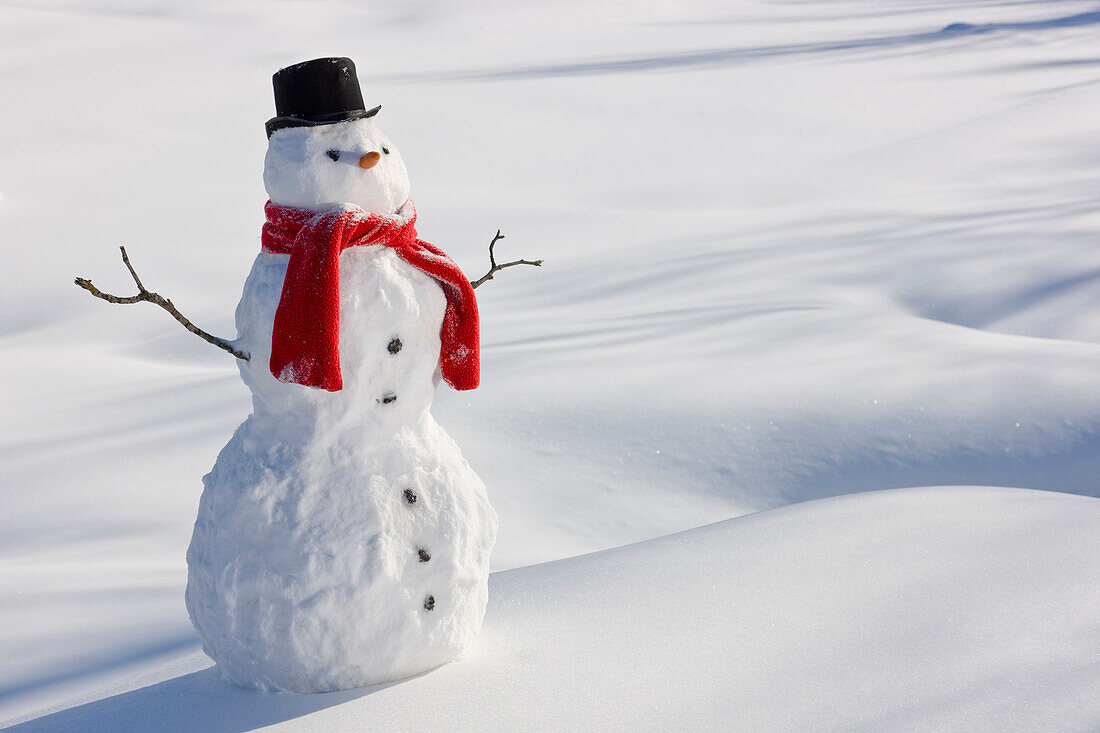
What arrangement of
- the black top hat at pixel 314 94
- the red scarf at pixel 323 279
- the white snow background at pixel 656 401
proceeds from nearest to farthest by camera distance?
the red scarf at pixel 323 279
the black top hat at pixel 314 94
the white snow background at pixel 656 401

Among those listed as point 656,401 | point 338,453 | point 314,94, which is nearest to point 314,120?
point 314,94

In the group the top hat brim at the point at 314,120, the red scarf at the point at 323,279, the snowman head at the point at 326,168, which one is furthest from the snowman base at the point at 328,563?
the top hat brim at the point at 314,120

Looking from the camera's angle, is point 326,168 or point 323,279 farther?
point 326,168

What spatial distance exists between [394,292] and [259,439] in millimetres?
405

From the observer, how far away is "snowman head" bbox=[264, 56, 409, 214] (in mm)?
2045

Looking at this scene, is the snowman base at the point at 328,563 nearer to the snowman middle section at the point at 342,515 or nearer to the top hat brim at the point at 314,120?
Answer: the snowman middle section at the point at 342,515

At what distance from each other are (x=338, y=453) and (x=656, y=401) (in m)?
2.45

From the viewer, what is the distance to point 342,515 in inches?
80.7

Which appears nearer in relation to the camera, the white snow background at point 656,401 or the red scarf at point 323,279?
the red scarf at point 323,279

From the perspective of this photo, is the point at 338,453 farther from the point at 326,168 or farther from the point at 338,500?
the point at 326,168

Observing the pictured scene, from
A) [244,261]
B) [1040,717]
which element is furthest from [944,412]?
[244,261]

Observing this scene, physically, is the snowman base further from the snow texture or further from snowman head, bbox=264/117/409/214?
snowman head, bbox=264/117/409/214

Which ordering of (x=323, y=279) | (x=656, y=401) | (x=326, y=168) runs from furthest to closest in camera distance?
(x=656, y=401) < (x=326, y=168) < (x=323, y=279)

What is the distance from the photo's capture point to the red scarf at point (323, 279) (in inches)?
76.2
